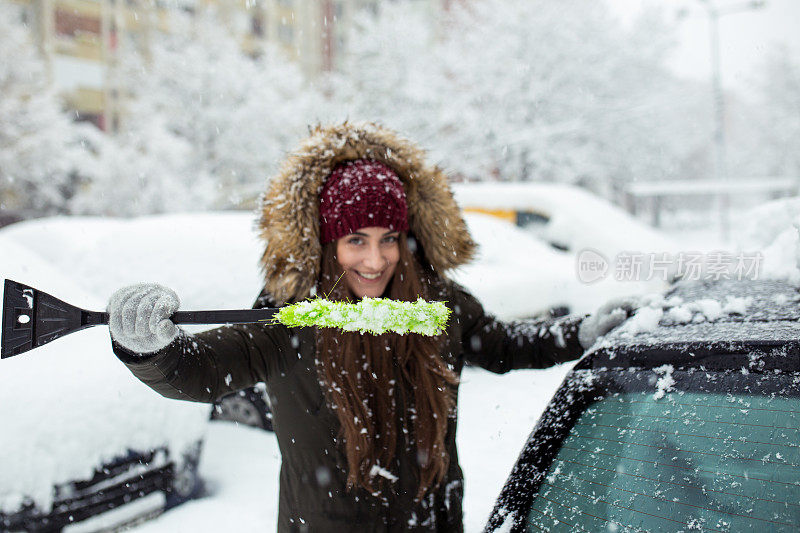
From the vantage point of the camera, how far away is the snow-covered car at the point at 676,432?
1.11m

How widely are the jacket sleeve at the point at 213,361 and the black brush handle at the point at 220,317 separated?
74mm

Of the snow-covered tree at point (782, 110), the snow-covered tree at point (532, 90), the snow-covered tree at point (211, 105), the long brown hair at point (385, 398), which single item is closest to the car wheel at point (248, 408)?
the long brown hair at point (385, 398)

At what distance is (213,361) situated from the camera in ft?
4.86


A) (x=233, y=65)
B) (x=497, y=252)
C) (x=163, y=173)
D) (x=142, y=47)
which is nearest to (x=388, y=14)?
(x=233, y=65)

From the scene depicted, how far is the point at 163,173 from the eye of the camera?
17875 mm

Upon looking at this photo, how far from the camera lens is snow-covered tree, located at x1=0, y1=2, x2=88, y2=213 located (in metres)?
19.3

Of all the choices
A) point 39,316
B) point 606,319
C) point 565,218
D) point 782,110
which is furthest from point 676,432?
point 782,110

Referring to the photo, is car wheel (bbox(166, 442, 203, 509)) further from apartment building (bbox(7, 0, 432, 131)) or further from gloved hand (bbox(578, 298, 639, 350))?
apartment building (bbox(7, 0, 432, 131))

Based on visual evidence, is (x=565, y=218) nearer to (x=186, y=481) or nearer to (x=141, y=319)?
(x=186, y=481)

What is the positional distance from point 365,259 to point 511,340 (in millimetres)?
528

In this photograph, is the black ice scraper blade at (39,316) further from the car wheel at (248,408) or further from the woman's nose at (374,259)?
the car wheel at (248,408)

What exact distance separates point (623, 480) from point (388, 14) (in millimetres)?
26226

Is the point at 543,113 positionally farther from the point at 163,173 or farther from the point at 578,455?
the point at 578,455
